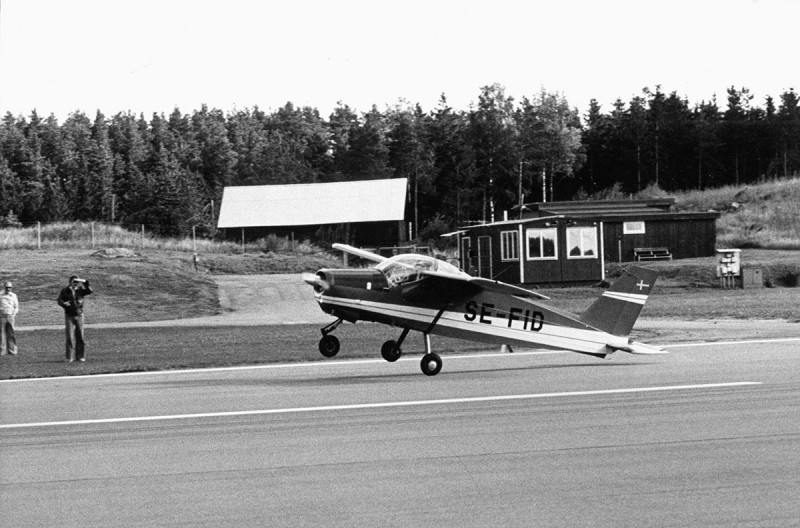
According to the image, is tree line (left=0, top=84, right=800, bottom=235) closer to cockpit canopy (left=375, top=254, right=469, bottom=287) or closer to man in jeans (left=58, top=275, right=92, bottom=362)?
man in jeans (left=58, top=275, right=92, bottom=362)

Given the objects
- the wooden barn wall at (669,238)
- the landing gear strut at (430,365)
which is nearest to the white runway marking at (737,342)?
the landing gear strut at (430,365)

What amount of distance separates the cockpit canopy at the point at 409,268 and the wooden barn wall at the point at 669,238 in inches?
1334

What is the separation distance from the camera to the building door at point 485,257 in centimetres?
4926

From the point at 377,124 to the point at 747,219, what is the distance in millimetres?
60654

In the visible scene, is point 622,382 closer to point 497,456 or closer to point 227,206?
point 497,456

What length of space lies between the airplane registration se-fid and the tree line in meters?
70.6

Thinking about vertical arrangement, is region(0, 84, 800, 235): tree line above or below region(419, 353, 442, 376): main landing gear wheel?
above

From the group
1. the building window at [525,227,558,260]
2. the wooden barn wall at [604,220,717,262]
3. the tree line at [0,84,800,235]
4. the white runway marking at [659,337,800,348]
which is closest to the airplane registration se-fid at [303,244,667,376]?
the white runway marking at [659,337,800,348]

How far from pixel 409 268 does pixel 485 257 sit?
31.5m

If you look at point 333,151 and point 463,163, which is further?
→ point 333,151

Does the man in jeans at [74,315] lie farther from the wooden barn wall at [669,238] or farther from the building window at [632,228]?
the building window at [632,228]

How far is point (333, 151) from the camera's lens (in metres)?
136

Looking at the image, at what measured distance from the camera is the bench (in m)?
51.4

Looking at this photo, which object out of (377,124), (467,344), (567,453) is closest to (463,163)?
(377,124)
